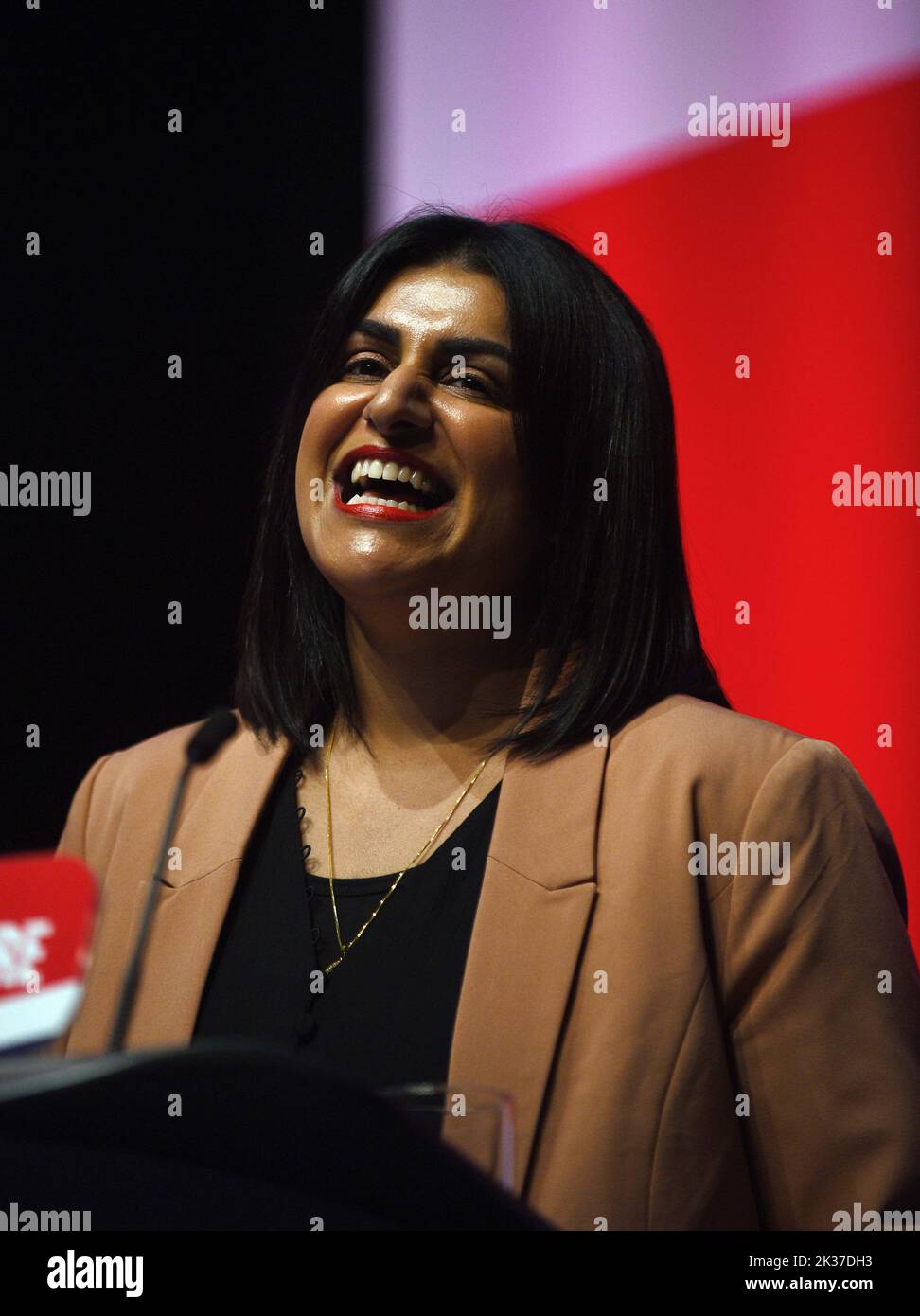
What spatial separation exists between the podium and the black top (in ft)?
2.64

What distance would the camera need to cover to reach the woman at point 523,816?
157 centimetres

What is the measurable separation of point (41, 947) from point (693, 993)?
81cm

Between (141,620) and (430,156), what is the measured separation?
88 centimetres

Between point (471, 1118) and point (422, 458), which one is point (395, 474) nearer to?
point (422, 458)

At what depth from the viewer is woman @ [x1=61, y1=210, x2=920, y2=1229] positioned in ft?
5.15

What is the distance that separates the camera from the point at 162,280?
2498 millimetres

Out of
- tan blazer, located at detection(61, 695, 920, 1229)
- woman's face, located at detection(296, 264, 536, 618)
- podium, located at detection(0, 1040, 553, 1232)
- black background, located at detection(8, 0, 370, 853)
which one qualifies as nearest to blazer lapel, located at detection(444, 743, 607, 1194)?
tan blazer, located at detection(61, 695, 920, 1229)

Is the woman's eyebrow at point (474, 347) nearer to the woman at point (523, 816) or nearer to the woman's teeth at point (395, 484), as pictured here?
the woman at point (523, 816)

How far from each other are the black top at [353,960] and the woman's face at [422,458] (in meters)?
0.29

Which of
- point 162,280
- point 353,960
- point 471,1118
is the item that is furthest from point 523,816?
point 162,280

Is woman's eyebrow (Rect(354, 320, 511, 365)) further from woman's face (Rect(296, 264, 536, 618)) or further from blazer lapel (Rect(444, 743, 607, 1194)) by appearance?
blazer lapel (Rect(444, 743, 607, 1194))

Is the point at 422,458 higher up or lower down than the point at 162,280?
lower down

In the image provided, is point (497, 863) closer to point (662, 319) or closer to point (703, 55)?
point (662, 319)

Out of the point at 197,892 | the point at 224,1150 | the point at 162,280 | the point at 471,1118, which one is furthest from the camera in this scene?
the point at 162,280
